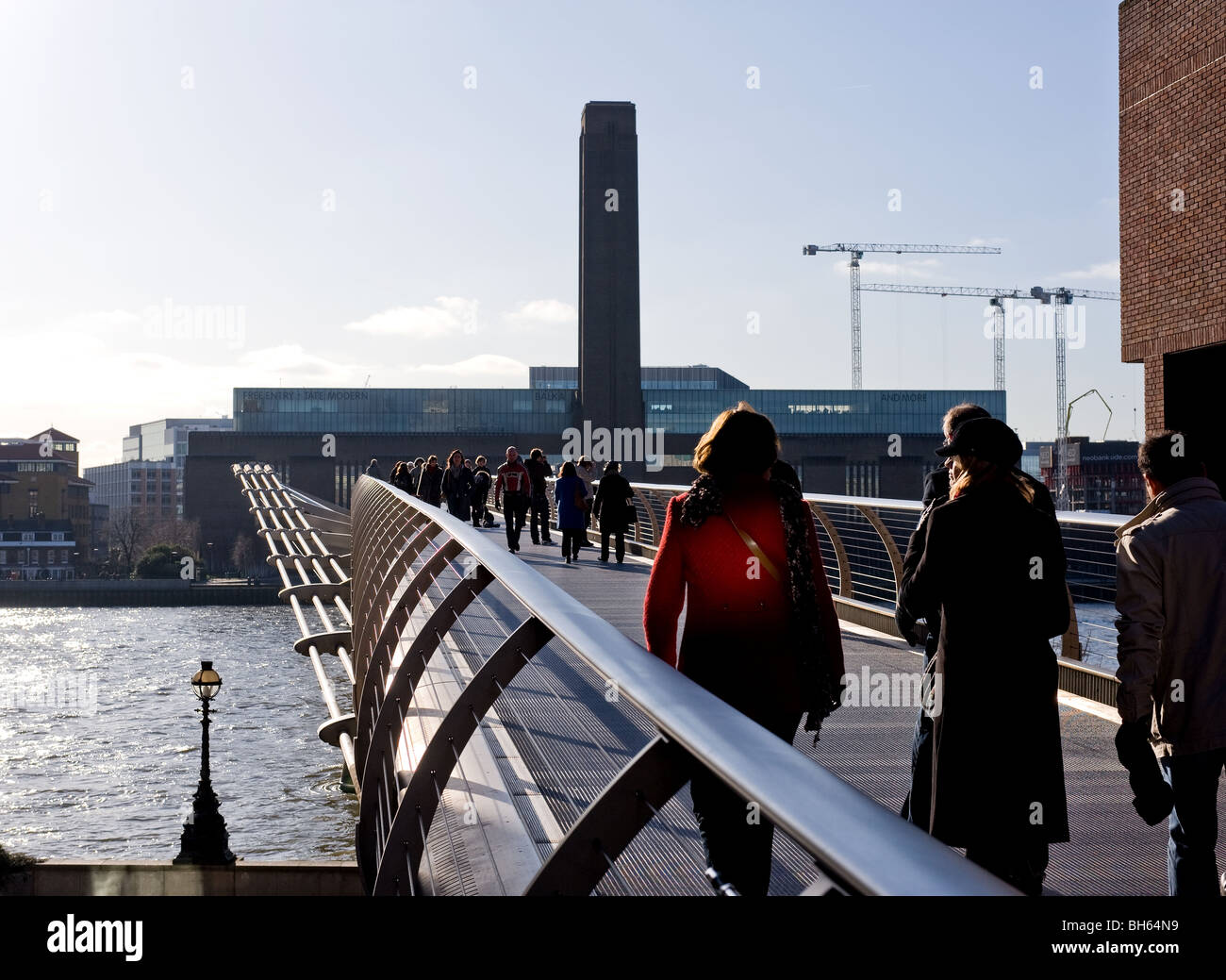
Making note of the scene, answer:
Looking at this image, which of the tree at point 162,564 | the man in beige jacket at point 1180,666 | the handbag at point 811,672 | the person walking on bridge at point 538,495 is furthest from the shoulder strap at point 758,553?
the tree at point 162,564

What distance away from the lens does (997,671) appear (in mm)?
3084

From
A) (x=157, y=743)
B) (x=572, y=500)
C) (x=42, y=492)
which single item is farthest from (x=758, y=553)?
(x=42, y=492)

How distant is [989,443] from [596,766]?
1.61 metres

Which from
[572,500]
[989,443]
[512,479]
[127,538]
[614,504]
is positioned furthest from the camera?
[127,538]

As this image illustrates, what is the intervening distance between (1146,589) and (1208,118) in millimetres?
12581

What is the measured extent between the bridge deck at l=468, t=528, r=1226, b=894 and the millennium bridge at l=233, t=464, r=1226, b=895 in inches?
0.4

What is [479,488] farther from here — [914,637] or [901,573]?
[914,637]

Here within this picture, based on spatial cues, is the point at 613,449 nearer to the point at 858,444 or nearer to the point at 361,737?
the point at 858,444

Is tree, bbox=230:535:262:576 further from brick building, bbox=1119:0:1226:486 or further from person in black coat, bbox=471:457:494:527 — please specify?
brick building, bbox=1119:0:1226:486

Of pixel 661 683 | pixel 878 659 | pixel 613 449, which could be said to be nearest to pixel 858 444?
pixel 613 449

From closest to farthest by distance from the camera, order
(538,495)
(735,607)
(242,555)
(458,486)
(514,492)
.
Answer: (735,607)
(514,492)
(538,495)
(458,486)
(242,555)

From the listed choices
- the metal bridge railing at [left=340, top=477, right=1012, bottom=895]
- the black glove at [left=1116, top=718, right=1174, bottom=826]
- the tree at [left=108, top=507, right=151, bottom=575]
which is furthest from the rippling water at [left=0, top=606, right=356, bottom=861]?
the tree at [left=108, top=507, right=151, bottom=575]
